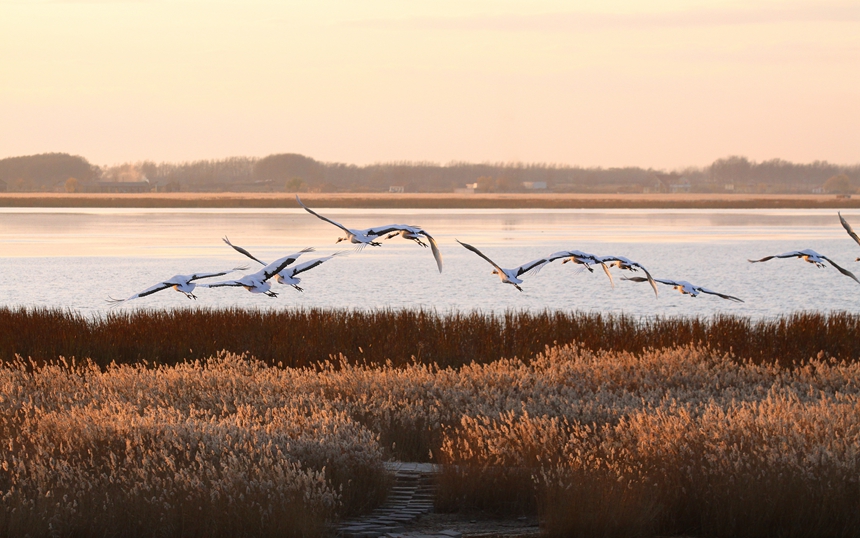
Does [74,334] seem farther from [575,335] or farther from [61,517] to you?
[61,517]

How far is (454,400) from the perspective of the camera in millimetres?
12688

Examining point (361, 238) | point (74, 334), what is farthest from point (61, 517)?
point (74, 334)

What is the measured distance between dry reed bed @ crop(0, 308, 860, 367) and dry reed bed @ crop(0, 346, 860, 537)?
716 cm

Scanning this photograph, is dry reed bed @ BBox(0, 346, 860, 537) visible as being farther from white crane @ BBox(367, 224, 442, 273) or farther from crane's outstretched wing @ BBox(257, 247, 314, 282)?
white crane @ BBox(367, 224, 442, 273)

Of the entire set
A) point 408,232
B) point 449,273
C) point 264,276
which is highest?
point 408,232

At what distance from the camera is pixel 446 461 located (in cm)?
999

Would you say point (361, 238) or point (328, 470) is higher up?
point (361, 238)

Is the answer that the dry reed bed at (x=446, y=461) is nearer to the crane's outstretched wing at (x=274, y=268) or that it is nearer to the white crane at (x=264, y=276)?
the white crane at (x=264, y=276)

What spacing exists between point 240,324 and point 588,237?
238 ft

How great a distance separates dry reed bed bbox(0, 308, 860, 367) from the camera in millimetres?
20016

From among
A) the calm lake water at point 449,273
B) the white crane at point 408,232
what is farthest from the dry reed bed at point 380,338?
the white crane at point 408,232

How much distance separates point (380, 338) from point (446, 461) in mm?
11427

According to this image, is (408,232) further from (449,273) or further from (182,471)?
(449,273)

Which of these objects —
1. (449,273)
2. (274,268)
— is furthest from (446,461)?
(449,273)
